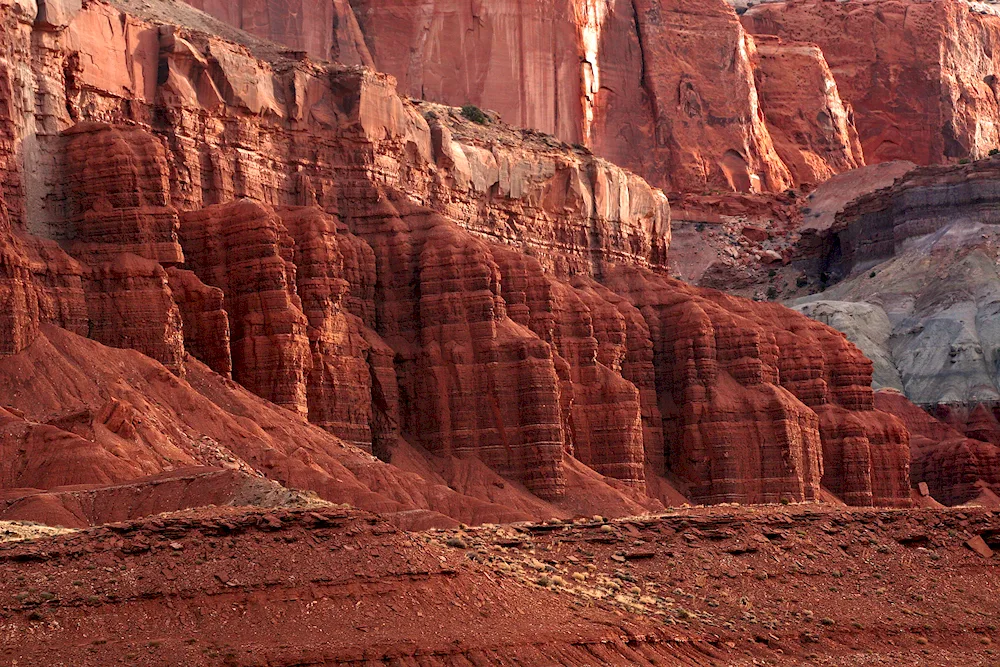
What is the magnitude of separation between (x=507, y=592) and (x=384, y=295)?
123 ft

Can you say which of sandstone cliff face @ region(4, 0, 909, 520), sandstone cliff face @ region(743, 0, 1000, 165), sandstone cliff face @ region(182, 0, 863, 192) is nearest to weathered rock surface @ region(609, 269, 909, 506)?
sandstone cliff face @ region(4, 0, 909, 520)

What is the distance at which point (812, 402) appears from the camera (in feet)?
345

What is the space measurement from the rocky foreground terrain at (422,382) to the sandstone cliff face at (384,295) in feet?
0.49

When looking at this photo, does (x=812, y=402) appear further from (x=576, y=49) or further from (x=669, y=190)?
(x=669, y=190)

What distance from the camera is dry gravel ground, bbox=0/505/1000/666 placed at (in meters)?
39.8

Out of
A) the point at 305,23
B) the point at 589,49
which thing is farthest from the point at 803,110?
the point at 305,23

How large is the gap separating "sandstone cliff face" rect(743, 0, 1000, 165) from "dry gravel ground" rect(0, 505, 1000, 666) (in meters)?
124

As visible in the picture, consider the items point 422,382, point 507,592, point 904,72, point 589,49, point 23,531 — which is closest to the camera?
point 23,531

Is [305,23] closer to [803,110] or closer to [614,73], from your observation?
[614,73]

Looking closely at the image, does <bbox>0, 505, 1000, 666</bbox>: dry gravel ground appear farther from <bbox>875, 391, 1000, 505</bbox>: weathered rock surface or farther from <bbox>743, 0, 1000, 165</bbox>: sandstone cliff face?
<bbox>743, 0, 1000, 165</bbox>: sandstone cliff face

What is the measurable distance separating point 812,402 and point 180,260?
4312cm

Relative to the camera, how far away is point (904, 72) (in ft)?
595

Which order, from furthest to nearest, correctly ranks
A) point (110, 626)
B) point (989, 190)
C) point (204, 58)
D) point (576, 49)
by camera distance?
1. point (989, 190)
2. point (576, 49)
3. point (204, 58)
4. point (110, 626)

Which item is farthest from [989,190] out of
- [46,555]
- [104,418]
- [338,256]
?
[46,555]
